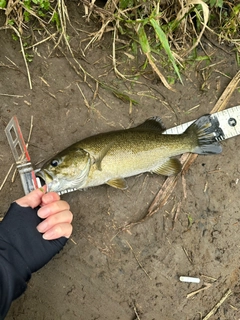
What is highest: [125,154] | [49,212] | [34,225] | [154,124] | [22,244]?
[154,124]

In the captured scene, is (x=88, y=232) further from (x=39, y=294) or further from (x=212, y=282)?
(x=212, y=282)

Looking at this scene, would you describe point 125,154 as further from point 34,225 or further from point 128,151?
point 34,225

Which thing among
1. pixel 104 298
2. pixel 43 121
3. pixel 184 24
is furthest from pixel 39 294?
pixel 184 24

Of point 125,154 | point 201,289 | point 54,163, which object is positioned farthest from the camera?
point 201,289

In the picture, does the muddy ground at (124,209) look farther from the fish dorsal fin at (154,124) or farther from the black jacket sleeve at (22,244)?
the black jacket sleeve at (22,244)

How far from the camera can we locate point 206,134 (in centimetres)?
391

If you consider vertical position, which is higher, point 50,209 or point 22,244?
point 50,209

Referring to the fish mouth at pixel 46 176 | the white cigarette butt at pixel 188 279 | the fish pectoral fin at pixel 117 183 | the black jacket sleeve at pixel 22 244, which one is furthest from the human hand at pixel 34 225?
the white cigarette butt at pixel 188 279

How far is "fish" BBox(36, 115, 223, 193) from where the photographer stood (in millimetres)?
3391

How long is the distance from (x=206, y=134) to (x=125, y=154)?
0.93 m

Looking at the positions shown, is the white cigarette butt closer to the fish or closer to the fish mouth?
the fish

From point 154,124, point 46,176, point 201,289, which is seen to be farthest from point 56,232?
point 201,289

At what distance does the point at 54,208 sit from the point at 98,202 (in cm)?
72

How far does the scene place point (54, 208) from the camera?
322 centimetres
